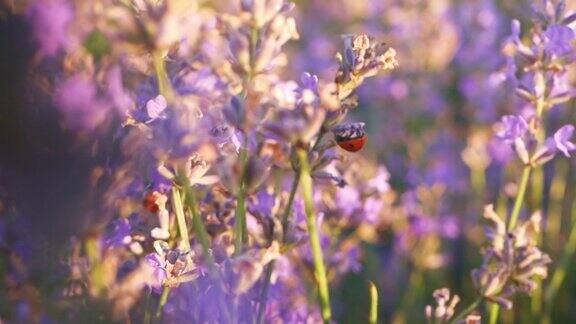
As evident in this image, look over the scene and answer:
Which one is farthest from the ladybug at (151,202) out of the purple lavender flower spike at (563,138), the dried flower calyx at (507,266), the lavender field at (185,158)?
the purple lavender flower spike at (563,138)

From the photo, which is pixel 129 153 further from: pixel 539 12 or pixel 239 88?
pixel 539 12

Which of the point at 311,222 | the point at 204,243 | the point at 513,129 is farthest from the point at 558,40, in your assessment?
the point at 204,243

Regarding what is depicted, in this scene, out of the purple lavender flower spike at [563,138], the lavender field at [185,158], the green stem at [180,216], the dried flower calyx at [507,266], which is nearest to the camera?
the lavender field at [185,158]

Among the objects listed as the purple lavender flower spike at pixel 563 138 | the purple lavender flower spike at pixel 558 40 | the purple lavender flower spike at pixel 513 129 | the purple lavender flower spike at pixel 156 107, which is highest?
the purple lavender flower spike at pixel 558 40

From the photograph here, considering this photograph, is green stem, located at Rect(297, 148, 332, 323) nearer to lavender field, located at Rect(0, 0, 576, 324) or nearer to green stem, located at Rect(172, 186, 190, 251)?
lavender field, located at Rect(0, 0, 576, 324)

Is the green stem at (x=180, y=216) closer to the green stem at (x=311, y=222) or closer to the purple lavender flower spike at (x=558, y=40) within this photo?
the green stem at (x=311, y=222)

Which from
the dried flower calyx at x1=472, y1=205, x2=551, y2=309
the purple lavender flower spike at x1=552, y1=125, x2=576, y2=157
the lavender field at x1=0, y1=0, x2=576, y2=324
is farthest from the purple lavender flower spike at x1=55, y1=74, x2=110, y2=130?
the purple lavender flower spike at x1=552, y1=125, x2=576, y2=157
